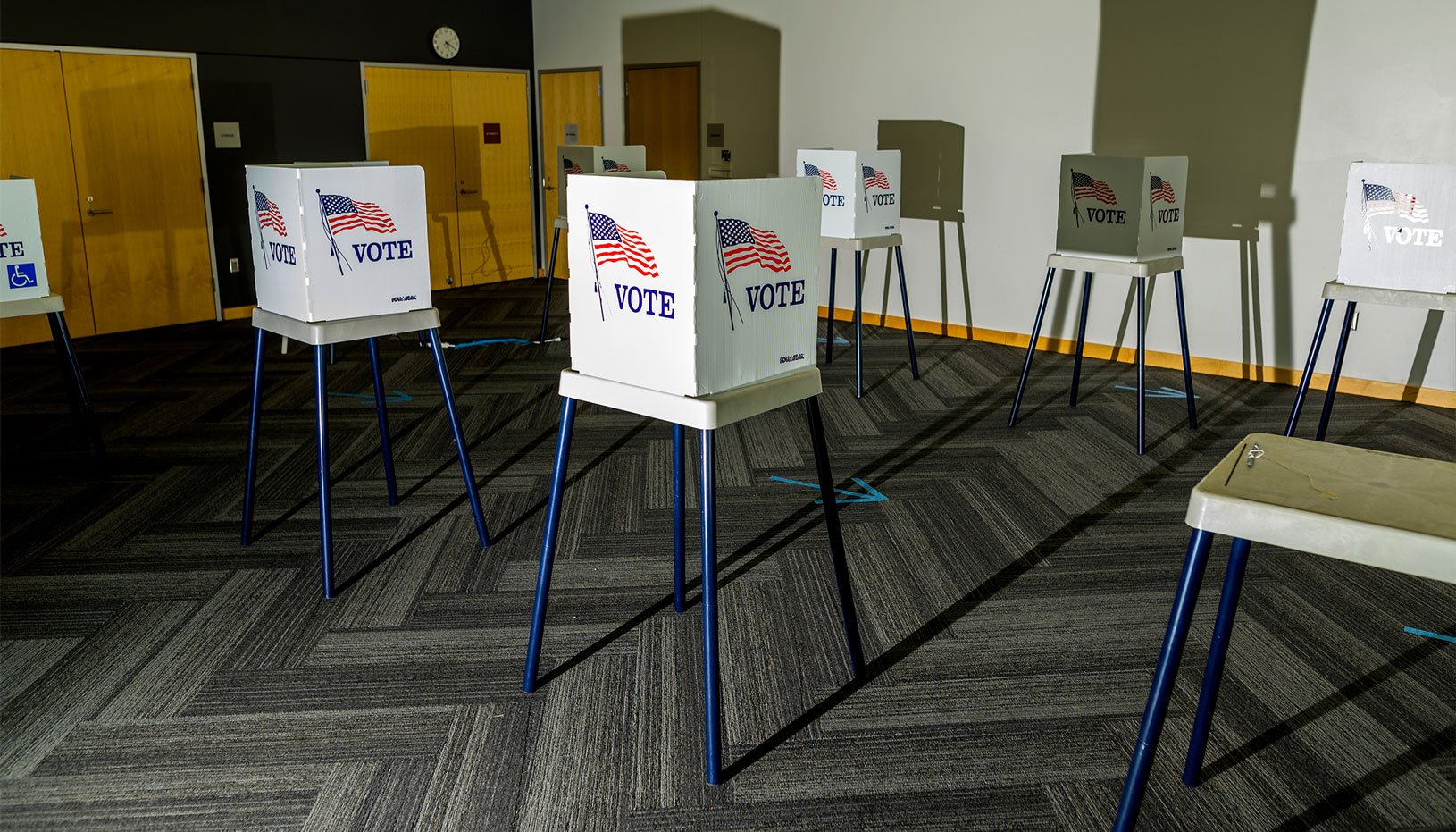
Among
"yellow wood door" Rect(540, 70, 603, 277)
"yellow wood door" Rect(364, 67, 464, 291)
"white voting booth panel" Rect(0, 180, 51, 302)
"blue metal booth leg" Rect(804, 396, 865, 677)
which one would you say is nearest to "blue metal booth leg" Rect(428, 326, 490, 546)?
"blue metal booth leg" Rect(804, 396, 865, 677)

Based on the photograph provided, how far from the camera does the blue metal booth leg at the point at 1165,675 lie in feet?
4.44

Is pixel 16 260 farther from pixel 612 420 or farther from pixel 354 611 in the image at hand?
pixel 612 420

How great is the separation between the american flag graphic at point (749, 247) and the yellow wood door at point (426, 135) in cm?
603

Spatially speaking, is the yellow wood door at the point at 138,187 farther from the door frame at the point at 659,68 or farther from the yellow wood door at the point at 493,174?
the door frame at the point at 659,68

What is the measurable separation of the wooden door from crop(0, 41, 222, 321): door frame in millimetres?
3063

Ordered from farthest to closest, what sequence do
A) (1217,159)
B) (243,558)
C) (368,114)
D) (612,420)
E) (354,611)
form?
(368,114) < (1217,159) < (612,420) < (243,558) < (354,611)

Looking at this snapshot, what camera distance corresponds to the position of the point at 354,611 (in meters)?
2.56

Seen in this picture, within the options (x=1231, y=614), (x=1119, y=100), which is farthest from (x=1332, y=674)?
(x=1119, y=100)

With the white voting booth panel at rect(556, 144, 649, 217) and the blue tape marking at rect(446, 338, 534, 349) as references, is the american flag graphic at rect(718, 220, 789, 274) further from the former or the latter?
the blue tape marking at rect(446, 338, 534, 349)

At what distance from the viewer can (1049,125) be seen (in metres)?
5.66

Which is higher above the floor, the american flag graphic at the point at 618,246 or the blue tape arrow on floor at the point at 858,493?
the american flag graphic at the point at 618,246

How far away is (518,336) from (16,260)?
309 cm

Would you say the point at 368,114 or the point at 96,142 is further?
the point at 368,114

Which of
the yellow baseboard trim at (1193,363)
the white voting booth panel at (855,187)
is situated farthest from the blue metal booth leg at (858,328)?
the yellow baseboard trim at (1193,363)
